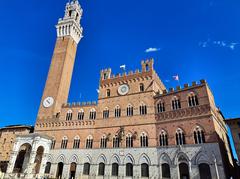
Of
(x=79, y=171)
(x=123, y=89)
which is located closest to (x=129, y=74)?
(x=123, y=89)

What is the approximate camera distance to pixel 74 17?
162ft

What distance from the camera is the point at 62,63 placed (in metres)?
42.1

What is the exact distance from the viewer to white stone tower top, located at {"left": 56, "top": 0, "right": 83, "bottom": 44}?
154 feet

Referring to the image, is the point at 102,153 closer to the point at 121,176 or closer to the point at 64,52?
the point at 121,176

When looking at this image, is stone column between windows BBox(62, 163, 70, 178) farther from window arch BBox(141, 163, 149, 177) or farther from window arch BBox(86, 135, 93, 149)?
window arch BBox(141, 163, 149, 177)

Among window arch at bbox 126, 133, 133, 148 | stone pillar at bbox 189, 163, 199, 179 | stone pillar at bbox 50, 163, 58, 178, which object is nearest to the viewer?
stone pillar at bbox 189, 163, 199, 179

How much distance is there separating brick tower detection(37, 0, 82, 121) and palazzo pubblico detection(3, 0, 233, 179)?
0.24m

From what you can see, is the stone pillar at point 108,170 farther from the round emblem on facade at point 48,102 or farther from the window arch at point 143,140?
the round emblem on facade at point 48,102

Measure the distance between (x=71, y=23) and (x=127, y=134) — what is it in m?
33.3

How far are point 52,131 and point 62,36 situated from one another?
25022 mm

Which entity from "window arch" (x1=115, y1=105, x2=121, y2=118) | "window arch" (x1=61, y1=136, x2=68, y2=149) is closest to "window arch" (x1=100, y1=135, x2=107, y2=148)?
"window arch" (x1=115, y1=105, x2=121, y2=118)

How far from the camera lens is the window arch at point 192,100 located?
2639cm

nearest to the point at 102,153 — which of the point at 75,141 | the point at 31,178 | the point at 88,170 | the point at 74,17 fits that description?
the point at 88,170

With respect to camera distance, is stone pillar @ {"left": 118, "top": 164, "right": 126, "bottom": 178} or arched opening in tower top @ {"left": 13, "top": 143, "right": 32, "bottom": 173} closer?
stone pillar @ {"left": 118, "top": 164, "right": 126, "bottom": 178}
